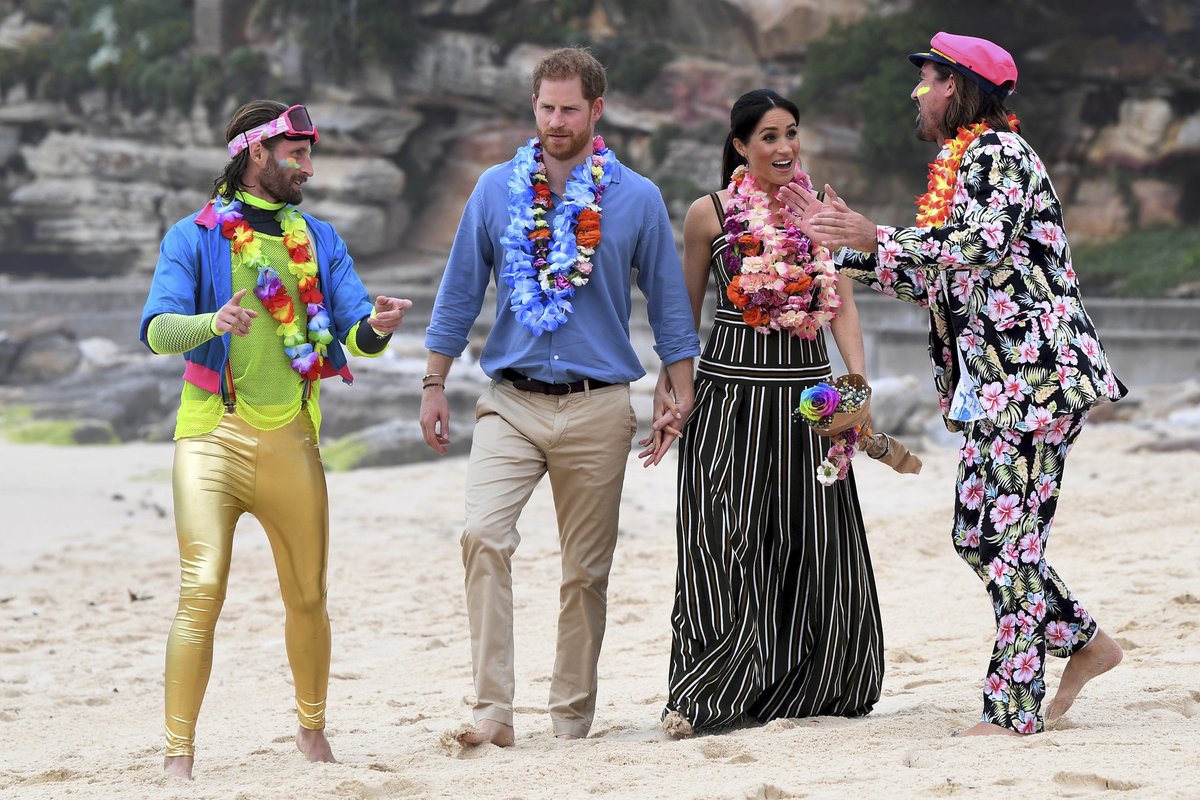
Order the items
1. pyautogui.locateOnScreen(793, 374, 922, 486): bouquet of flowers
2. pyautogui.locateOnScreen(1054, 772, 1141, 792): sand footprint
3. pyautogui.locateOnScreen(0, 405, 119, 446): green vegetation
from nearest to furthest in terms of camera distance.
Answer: pyautogui.locateOnScreen(1054, 772, 1141, 792): sand footprint
pyautogui.locateOnScreen(793, 374, 922, 486): bouquet of flowers
pyautogui.locateOnScreen(0, 405, 119, 446): green vegetation

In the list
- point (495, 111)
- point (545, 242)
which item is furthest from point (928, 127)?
point (495, 111)

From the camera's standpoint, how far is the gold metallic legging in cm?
383

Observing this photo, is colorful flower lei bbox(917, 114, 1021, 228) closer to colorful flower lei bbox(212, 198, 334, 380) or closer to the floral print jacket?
the floral print jacket

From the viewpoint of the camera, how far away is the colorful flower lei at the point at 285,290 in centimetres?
400

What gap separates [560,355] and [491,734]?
112cm

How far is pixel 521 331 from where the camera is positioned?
4258 mm

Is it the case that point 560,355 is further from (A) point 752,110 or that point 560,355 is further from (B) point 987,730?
(B) point 987,730

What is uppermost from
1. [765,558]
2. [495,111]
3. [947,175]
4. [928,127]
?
[495,111]

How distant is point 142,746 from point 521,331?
1887 mm

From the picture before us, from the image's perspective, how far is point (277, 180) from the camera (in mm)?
4055

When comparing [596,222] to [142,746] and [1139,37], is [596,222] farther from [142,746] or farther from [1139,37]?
[1139,37]

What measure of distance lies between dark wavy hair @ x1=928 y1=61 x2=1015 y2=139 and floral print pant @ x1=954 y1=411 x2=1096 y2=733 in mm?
823

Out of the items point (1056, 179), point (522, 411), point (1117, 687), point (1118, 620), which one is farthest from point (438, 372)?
point (1056, 179)

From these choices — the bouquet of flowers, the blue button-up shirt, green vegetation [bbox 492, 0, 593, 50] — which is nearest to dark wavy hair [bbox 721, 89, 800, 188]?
the blue button-up shirt
